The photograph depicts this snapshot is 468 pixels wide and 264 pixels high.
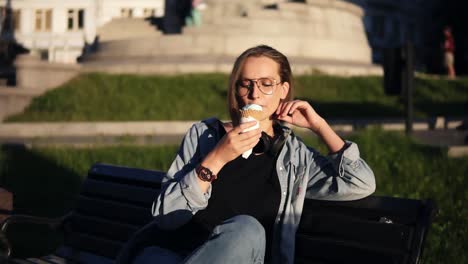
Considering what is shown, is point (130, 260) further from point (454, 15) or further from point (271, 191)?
point (454, 15)

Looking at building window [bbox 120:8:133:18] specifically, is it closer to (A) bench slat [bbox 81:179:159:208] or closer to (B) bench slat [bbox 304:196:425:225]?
(A) bench slat [bbox 81:179:159:208]

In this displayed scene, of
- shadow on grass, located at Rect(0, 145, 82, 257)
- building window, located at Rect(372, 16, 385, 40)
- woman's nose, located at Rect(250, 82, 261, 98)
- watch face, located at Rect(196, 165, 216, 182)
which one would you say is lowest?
building window, located at Rect(372, 16, 385, 40)

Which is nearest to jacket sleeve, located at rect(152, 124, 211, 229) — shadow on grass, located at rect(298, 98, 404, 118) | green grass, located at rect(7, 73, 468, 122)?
green grass, located at rect(7, 73, 468, 122)

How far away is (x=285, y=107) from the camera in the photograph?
328 cm

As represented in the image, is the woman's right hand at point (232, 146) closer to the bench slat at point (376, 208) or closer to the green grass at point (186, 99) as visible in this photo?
the bench slat at point (376, 208)

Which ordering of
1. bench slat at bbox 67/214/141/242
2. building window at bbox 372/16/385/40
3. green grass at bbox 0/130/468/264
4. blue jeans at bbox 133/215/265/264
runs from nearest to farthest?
blue jeans at bbox 133/215/265/264 → bench slat at bbox 67/214/141/242 → green grass at bbox 0/130/468/264 → building window at bbox 372/16/385/40

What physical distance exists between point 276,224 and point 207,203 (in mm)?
340

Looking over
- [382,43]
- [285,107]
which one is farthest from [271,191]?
[382,43]

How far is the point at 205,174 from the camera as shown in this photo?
3.08 m

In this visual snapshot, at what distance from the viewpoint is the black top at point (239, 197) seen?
323 centimetres

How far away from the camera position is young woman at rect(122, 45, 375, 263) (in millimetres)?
3150

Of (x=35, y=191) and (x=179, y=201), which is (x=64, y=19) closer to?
(x=35, y=191)

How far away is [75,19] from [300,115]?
5385 cm

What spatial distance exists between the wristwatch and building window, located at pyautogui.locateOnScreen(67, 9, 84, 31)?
53438 millimetres
